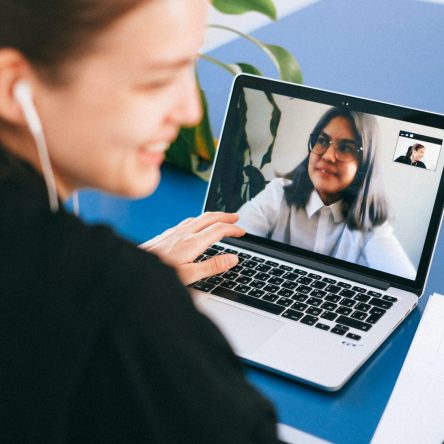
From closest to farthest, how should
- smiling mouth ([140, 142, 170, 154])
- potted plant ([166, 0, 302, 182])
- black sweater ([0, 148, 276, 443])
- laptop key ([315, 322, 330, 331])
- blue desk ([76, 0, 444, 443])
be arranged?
black sweater ([0, 148, 276, 443]) < smiling mouth ([140, 142, 170, 154]) < blue desk ([76, 0, 444, 443]) < laptop key ([315, 322, 330, 331]) < potted plant ([166, 0, 302, 182])

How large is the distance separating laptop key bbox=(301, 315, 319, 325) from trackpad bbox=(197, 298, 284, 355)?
0.09 ft

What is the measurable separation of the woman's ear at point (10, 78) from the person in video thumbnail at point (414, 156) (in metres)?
0.62

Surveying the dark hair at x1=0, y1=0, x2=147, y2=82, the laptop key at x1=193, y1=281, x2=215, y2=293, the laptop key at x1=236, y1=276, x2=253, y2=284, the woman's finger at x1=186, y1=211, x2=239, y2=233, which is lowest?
the laptop key at x1=193, y1=281, x2=215, y2=293

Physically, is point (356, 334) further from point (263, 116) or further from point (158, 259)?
point (158, 259)

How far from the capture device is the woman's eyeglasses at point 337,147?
40.2 inches

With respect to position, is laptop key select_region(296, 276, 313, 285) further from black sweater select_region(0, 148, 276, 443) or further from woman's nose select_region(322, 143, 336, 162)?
black sweater select_region(0, 148, 276, 443)

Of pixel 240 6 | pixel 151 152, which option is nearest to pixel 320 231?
pixel 240 6

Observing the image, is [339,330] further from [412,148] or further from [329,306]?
[412,148]

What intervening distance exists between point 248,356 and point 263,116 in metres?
0.39

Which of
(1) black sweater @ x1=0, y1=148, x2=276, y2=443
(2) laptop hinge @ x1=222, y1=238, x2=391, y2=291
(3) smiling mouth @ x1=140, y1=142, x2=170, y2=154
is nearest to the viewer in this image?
(1) black sweater @ x1=0, y1=148, x2=276, y2=443

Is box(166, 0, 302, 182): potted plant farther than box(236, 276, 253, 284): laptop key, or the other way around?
box(166, 0, 302, 182): potted plant

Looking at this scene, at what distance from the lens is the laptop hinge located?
3.29 feet

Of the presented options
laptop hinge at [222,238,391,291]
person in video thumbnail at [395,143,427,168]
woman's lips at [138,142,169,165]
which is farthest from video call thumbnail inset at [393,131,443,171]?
woman's lips at [138,142,169,165]

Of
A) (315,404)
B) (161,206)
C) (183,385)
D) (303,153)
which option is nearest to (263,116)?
(303,153)
